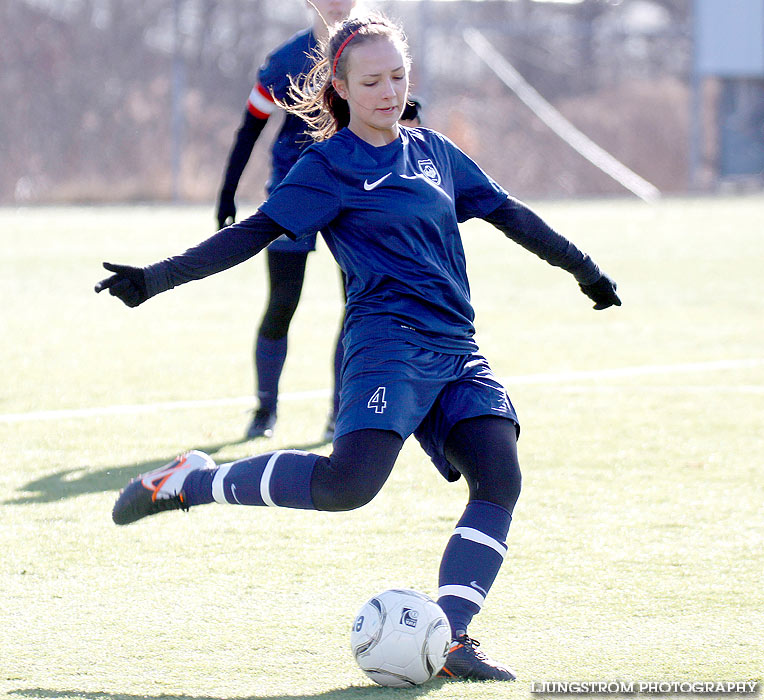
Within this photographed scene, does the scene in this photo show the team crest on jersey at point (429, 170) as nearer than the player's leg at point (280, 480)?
No

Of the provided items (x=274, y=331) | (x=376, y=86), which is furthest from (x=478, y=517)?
(x=274, y=331)

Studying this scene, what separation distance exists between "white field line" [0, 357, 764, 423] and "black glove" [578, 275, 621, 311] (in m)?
3.39

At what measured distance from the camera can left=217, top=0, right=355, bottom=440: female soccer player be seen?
6.11 meters

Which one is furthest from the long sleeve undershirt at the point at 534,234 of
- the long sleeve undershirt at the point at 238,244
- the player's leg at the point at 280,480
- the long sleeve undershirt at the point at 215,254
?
the player's leg at the point at 280,480

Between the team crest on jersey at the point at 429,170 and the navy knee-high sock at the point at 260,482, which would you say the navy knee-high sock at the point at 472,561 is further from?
the team crest on jersey at the point at 429,170

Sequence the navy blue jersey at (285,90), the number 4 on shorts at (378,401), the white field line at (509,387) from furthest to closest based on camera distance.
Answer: the white field line at (509,387), the navy blue jersey at (285,90), the number 4 on shorts at (378,401)

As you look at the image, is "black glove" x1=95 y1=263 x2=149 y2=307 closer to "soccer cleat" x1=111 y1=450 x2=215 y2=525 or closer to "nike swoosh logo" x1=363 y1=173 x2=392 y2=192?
"soccer cleat" x1=111 y1=450 x2=215 y2=525

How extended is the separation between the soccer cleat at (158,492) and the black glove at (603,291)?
1.28 meters

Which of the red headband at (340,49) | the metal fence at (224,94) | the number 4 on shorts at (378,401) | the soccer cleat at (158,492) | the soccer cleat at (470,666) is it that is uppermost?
the metal fence at (224,94)

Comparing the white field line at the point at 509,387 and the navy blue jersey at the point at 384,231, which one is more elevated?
the navy blue jersey at the point at 384,231

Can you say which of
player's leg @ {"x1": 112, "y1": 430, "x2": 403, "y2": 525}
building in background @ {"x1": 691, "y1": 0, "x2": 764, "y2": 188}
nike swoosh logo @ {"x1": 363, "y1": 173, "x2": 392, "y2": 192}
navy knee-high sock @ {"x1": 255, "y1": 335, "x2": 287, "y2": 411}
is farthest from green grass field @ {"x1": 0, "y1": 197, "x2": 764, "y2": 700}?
building in background @ {"x1": 691, "y1": 0, "x2": 764, "y2": 188}

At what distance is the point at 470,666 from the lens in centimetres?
322

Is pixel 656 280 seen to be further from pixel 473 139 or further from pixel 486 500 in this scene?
pixel 473 139

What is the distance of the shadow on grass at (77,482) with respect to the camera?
16.7ft
